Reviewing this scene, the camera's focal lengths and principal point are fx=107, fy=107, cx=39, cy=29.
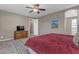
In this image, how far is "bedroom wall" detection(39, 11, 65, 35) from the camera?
161cm

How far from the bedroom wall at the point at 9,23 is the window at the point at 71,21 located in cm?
61

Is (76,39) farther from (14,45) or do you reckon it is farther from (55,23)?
(14,45)

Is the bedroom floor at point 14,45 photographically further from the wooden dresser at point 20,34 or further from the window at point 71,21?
the window at point 71,21

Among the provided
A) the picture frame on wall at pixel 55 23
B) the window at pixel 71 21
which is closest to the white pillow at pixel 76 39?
the window at pixel 71 21

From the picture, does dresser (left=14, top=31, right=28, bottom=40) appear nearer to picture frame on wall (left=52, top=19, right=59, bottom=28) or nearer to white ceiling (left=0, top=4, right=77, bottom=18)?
white ceiling (left=0, top=4, right=77, bottom=18)

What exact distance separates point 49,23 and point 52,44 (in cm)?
34

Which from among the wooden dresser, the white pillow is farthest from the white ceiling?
the white pillow

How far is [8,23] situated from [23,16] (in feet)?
0.83

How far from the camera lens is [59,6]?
1.47 meters

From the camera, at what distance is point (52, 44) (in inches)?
59.4

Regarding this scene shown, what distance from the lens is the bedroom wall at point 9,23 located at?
158 cm

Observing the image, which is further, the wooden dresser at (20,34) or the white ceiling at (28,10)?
the wooden dresser at (20,34)

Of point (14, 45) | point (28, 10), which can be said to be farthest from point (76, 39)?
point (14, 45)
